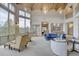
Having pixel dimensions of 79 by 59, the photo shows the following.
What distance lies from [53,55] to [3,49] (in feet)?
5.37

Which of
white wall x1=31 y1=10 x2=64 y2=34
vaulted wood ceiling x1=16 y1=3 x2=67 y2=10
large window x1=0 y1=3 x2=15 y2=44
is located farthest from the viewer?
white wall x1=31 y1=10 x2=64 y2=34

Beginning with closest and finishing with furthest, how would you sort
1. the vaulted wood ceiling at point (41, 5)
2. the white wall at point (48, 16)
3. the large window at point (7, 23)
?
1. the large window at point (7, 23)
2. the vaulted wood ceiling at point (41, 5)
3. the white wall at point (48, 16)

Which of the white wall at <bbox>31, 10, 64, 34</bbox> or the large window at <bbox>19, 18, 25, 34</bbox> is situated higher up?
the white wall at <bbox>31, 10, 64, 34</bbox>

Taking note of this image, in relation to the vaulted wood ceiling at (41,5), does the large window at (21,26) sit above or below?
below

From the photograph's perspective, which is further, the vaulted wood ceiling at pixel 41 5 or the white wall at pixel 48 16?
the white wall at pixel 48 16

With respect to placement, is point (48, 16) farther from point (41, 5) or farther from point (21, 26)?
point (21, 26)

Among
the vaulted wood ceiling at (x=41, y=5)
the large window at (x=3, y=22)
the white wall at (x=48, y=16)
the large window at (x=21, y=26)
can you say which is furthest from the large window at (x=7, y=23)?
the white wall at (x=48, y=16)

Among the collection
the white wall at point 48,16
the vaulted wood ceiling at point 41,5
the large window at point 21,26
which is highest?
the vaulted wood ceiling at point 41,5

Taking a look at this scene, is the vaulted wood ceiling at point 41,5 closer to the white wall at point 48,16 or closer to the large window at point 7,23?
the white wall at point 48,16

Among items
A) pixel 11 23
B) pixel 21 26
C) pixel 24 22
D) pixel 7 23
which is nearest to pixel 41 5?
pixel 24 22

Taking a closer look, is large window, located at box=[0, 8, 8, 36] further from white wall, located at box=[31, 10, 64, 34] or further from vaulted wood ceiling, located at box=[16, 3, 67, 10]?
white wall, located at box=[31, 10, 64, 34]

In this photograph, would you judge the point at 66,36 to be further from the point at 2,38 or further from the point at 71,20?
the point at 2,38

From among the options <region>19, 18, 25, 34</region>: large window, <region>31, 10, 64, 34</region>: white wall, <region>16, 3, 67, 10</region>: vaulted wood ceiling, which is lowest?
<region>19, 18, 25, 34</region>: large window

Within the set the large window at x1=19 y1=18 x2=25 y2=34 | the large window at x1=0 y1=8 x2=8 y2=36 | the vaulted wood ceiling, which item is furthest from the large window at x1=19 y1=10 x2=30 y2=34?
the large window at x1=0 y1=8 x2=8 y2=36
